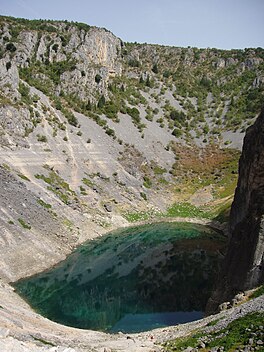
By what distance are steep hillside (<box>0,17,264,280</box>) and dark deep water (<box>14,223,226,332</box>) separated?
344 centimetres

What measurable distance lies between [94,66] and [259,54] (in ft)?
251

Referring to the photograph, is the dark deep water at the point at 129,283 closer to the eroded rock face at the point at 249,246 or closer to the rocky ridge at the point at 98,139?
the rocky ridge at the point at 98,139

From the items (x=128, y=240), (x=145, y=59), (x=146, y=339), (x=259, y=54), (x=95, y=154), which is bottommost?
(x=128, y=240)

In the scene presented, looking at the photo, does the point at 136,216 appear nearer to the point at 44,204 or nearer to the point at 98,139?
the point at 44,204

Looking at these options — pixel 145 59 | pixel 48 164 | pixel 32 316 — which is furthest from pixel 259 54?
pixel 32 316

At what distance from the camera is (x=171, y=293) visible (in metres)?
40.5

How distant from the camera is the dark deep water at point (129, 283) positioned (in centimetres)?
3522

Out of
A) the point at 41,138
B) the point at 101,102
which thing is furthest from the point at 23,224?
the point at 101,102

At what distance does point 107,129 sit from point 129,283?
5926cm

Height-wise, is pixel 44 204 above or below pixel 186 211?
above

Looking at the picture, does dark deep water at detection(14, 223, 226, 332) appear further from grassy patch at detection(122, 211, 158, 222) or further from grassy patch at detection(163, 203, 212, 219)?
grassy patch at detection(163, 203, 212, 219)

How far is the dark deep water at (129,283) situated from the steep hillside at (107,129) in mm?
3439

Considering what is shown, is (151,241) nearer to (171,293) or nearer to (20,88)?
(171,293)

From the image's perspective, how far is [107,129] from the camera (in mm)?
98062
